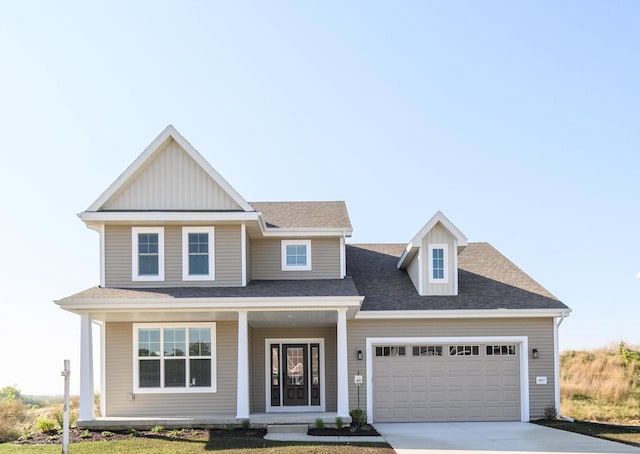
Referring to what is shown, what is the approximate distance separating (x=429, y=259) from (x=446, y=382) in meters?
3.70

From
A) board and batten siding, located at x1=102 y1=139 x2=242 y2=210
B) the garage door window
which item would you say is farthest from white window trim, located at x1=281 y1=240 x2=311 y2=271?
the garage door window

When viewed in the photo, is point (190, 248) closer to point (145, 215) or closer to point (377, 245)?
point (145, 215)

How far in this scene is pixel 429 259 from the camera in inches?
888

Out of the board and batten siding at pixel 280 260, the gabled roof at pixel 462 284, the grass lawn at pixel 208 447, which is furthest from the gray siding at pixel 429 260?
the grass lawn at pixel 208 447

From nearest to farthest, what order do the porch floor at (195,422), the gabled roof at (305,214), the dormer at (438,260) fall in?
the porch floor at (195,422), the dormer at (438,260), the gabled roof at (305,214)

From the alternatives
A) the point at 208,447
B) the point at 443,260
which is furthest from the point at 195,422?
the point at 443,260

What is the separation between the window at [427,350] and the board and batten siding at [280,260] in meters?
3.19

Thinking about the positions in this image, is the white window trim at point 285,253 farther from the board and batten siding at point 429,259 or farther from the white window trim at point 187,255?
the board and batten siding at point 429,259

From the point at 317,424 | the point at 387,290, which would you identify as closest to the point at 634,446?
the point at 317,424

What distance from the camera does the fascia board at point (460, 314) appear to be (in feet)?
69.9

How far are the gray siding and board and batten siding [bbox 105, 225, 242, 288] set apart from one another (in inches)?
227

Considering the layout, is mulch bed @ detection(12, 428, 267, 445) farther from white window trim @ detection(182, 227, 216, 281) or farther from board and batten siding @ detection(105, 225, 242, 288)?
white window trim @ detection(182, 227, 216, 281)

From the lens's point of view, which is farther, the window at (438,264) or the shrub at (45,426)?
the window at (438,264)

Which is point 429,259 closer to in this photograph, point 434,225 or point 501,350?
point 434,225
